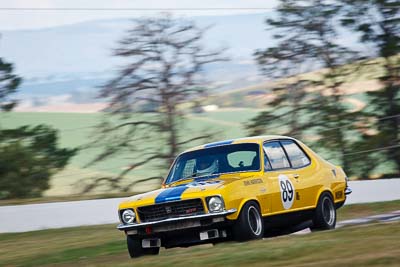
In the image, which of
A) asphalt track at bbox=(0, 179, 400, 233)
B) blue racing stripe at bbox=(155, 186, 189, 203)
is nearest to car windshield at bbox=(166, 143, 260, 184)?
blue racing stripe at bbox=(155, 186, 189, 203)

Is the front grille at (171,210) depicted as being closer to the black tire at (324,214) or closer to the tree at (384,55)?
the black tire at (324,214)

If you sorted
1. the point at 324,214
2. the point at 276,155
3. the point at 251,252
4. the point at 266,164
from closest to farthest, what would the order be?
1. the point at 251,252
2. the point at 266,164
3. the point at 276,155
4. the point at 324,214

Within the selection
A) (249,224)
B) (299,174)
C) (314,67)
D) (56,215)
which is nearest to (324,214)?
(299,174)

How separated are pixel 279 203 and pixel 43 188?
20086mm

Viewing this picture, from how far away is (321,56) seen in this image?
34.9 metres

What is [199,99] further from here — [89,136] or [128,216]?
[128,216]

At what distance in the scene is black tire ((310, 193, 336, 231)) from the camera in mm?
13102

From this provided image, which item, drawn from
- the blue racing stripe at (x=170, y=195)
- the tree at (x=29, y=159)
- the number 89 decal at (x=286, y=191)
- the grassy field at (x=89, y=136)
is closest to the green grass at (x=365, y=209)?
the number 89 decal at (x=286, y=191)

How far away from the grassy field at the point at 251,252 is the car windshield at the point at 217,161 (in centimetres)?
113

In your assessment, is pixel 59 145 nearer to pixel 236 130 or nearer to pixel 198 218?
pixel 236 130

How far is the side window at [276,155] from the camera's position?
1281 centimetres

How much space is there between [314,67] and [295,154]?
2209cm

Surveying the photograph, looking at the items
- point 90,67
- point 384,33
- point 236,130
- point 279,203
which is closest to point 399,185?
point 279,203

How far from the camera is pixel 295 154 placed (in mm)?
13422
